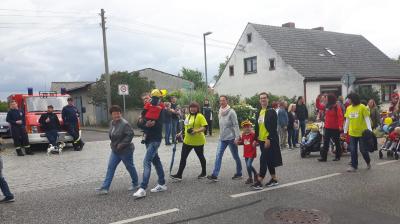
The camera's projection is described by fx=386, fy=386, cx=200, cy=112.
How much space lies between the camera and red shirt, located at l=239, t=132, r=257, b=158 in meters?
7.67

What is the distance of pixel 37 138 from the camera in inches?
553

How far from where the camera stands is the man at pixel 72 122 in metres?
14.3

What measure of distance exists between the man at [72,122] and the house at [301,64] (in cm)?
1762

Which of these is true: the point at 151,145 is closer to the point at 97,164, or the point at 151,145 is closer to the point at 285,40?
the point at 97,164

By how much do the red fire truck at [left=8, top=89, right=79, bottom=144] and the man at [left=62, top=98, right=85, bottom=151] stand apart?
0.22m

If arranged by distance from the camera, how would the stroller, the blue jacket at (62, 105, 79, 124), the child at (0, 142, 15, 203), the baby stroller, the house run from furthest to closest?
the house → the blue jacket at (62, 105, 79, 124) → the baby stroller → the stroller → the child at (0, 142, 15, 203)

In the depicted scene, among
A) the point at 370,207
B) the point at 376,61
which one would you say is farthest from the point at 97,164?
the point at 376,61

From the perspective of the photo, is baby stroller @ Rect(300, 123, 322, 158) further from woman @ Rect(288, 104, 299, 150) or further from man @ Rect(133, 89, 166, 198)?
man @ Rect(133, 89, 166, 198)

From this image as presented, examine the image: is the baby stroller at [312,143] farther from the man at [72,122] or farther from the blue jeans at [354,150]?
the man at [72,122]

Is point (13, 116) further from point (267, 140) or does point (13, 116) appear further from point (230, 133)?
point (267, 140)

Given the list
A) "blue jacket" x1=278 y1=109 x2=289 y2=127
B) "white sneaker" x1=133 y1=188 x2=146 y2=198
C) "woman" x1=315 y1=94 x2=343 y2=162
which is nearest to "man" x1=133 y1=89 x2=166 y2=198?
"white sneaker" x1=133 y1=188 x2=146 y2=198

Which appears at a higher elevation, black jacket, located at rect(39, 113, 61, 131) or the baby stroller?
black jacket, located at rect(39, 113, 61, 131)

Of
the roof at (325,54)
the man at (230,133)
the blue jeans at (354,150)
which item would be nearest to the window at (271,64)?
the roof at (325,54)

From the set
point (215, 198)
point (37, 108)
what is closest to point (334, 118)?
point (215, 198)
